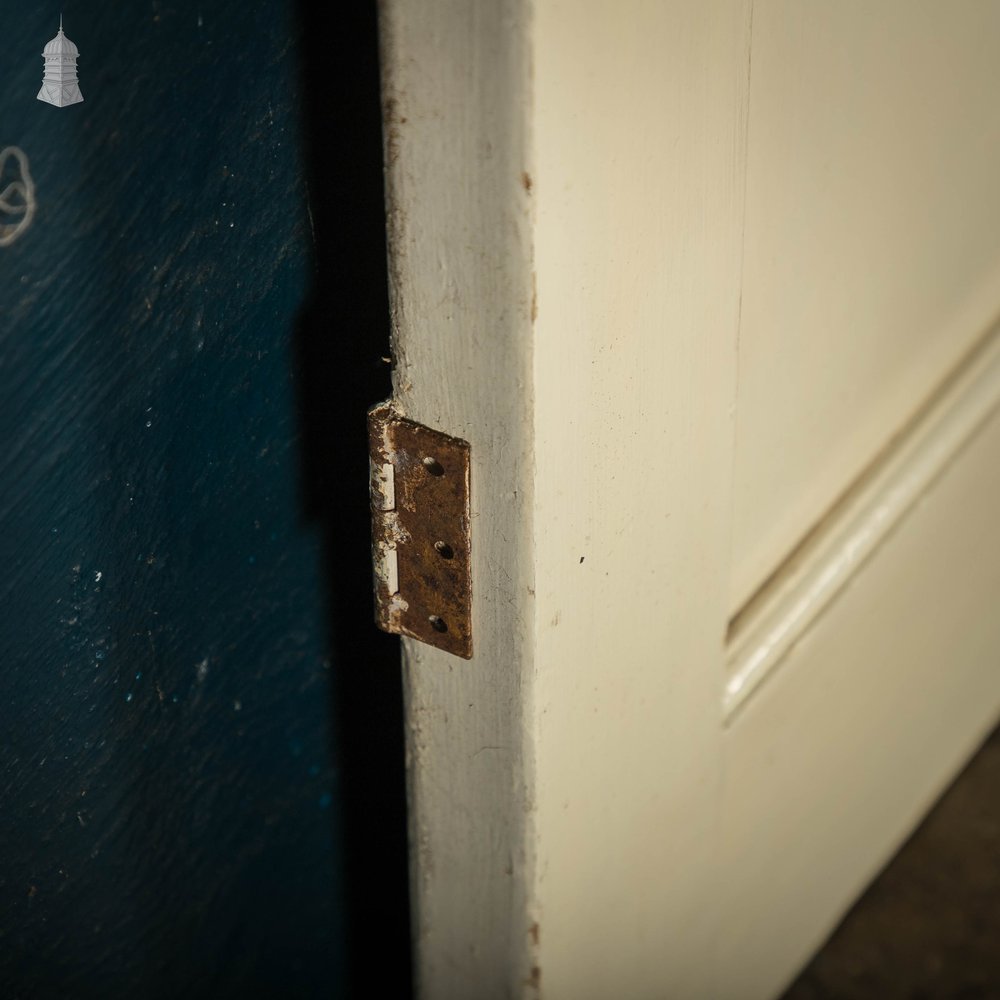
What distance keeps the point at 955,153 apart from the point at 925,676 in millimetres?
535

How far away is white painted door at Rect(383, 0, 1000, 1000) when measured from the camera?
25.3 inches

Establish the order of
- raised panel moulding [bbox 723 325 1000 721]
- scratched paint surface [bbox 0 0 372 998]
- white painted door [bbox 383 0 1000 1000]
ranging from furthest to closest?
1. raised panel moulding [bbox 723 325 1000 721]
2. scratched paint surface [bbox 0 0 372 998]
3. white painted door [bbox 383 0 1000 1000]

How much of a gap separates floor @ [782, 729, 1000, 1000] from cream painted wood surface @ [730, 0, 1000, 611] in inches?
21.9

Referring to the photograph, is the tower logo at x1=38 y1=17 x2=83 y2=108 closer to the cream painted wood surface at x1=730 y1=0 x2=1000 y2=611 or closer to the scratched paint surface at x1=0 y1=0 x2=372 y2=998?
the scratched paint surface at x1=0 y1=0 x2=372 y2=998

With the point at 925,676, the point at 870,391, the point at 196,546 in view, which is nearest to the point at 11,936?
the point at 196,546

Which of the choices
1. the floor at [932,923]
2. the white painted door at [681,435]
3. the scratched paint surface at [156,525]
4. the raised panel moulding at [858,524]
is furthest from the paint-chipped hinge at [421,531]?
the floor at [932,923]

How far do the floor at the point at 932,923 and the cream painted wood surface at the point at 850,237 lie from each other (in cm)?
56

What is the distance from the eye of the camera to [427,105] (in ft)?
2.07

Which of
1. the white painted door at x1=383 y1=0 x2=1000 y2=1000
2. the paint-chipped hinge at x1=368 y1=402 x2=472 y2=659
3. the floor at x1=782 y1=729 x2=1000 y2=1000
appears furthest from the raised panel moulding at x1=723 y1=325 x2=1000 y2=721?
the floor at x1=782 y1=729 x2=1000 y2=1000

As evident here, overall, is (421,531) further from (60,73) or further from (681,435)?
(60,73)

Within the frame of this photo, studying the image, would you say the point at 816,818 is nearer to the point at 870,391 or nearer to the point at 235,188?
the point at 870,391

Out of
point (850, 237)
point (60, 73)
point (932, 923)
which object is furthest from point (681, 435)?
point (932, 923)

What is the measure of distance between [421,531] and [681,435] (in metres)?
0.17

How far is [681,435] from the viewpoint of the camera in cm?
79
